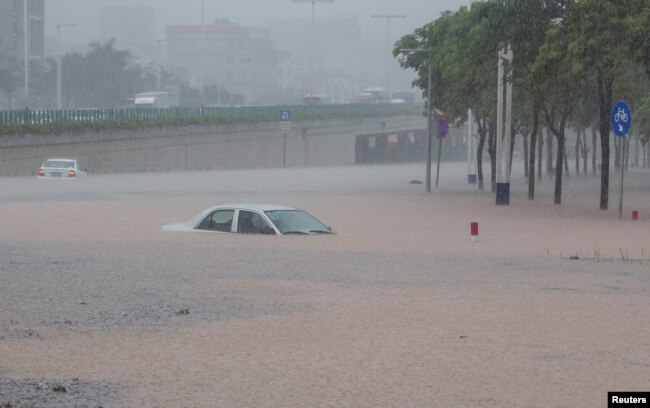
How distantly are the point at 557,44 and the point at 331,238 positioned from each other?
12.8 metres

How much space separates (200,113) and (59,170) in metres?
27.4

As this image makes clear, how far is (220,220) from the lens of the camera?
28.6 m

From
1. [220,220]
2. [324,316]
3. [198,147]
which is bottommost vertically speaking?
[198,147]

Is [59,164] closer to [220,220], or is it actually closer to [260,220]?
[220,220]

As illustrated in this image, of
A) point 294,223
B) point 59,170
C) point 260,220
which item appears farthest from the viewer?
point 59,170

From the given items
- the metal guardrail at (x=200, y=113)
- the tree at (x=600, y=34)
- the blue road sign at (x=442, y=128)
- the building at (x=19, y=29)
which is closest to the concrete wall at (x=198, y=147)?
the metal guardrail at (x=200, y=113)

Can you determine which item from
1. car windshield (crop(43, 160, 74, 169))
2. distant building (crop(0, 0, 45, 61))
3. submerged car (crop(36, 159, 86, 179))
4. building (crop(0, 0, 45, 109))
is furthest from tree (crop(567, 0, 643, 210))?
distant building (crop(0, 0, 45, 61))

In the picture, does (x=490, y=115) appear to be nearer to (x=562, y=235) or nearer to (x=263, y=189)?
(x=263, y=189)

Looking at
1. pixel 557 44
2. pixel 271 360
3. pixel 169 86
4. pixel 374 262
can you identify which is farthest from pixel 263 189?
pixel 169 86

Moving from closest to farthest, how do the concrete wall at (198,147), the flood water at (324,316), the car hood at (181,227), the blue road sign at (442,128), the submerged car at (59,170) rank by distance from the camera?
the flood water at (324,316) < the car hood at (181,227) < the blue road sign at (442,128) < the submerged car at (59,170) < the concrete wall at (198,147)

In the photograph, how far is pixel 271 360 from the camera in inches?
484

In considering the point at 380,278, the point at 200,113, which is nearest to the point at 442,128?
the point at 200,113

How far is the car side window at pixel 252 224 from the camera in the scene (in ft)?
90.6

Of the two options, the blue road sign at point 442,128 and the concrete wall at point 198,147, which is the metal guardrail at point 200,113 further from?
the blue road sign at point 442,128
